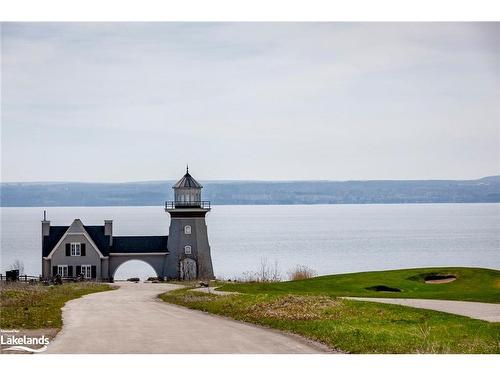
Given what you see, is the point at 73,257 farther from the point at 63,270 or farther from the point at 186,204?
the point at 186,204

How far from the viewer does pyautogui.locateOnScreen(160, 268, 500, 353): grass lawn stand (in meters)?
18.5

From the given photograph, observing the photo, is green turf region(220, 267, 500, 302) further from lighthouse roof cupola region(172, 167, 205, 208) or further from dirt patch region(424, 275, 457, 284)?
lighthouse roof cupola region(172, 167, 205, 208)

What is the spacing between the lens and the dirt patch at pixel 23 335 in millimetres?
18125

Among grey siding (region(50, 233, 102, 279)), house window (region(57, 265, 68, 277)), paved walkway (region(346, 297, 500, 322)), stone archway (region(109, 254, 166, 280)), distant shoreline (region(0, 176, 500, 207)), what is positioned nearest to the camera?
paved walkway (region(346, 297, 500, 322))

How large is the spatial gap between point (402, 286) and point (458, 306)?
827cm

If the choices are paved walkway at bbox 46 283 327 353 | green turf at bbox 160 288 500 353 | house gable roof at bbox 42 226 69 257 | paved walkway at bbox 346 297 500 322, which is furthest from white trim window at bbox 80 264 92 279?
paved walkway at bbox 346 297 500 322

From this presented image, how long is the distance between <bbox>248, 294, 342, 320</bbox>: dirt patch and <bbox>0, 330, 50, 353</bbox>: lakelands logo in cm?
633

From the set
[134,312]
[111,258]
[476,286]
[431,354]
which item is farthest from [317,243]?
[431,354]

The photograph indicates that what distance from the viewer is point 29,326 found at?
20.9 metres

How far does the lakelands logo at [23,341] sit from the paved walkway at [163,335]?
22 centimetres

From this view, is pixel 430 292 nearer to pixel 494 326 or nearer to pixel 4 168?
pixel 494 326

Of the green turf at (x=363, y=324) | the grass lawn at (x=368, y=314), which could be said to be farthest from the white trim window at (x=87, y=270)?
the green turf at (x=363, y=324)

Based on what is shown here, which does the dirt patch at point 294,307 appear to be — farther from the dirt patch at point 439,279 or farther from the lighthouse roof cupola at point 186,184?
the lighthouse roof cupola at point 186,184

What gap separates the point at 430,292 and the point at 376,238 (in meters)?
93.2
